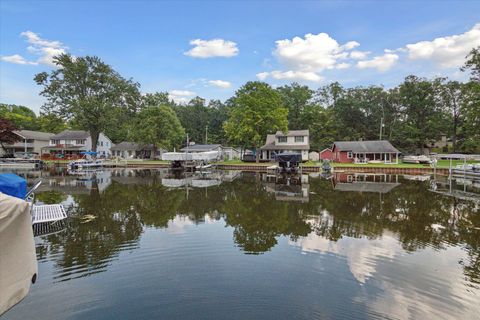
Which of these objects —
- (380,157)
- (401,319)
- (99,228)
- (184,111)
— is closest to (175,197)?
(99,228)

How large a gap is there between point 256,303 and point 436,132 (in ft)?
201

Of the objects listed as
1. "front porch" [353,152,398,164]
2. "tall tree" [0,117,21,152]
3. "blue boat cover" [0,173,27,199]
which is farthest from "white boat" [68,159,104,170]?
"front porch" [353,152,398,164]

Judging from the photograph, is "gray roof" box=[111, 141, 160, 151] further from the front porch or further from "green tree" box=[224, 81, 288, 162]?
the front porch

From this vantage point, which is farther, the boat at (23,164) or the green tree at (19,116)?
the green tree at (19,116)

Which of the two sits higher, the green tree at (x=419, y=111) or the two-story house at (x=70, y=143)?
the green tree at (x=419, y=111)

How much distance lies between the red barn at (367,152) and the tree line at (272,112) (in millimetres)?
8950

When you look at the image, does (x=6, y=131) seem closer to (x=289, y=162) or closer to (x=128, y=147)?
(x=128, y=147)

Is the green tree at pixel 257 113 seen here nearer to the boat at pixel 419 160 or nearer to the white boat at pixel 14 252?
the boat at pixel 419 160

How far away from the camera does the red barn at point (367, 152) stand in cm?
4688

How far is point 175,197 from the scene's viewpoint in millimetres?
17453

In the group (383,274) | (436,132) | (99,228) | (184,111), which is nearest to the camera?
(383,274)

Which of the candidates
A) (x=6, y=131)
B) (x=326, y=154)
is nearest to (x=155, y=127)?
(x=6, y=131)

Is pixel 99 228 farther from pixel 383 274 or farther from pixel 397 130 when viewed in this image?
pixel 397 130

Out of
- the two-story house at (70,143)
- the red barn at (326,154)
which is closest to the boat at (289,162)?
the red barn at (326,154)
